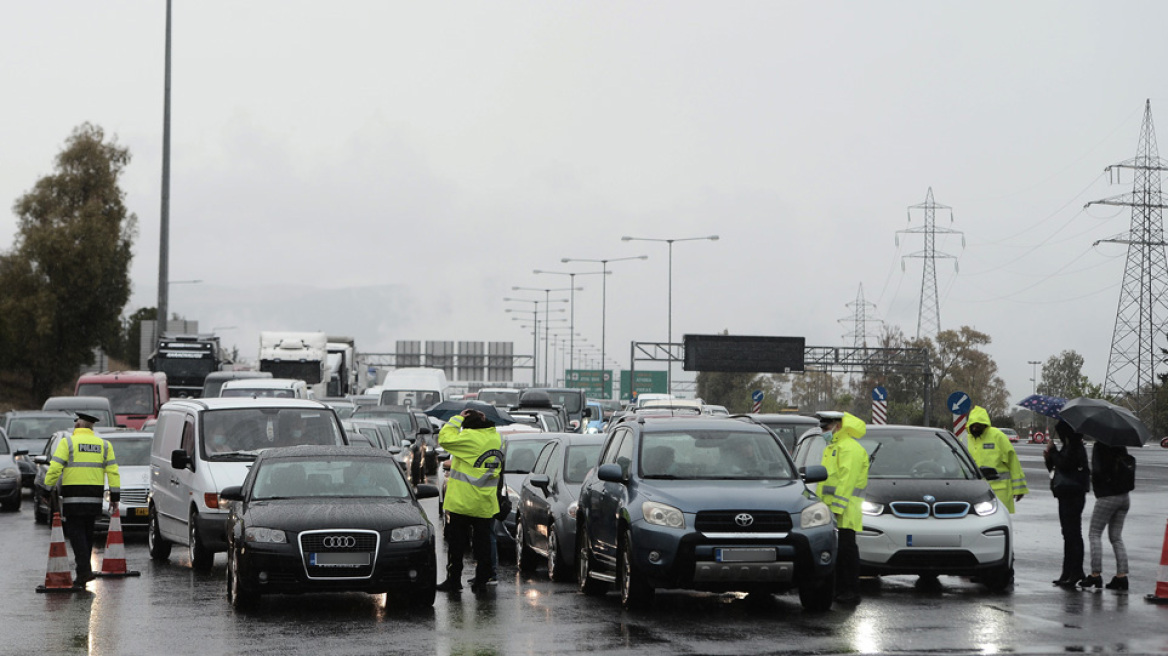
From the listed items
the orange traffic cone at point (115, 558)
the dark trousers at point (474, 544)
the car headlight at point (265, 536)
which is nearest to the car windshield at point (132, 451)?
the orange traffic cone at point (115, 558)

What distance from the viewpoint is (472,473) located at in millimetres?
16062

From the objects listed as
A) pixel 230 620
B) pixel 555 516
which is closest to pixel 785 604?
pixel 555 516

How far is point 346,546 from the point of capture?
1382 centimetres

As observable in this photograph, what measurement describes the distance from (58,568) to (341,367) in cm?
4453

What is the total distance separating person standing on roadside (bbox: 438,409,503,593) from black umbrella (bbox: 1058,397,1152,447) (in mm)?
5393

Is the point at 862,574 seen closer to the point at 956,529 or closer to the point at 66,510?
the point at 956,529

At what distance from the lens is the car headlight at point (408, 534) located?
551 inches

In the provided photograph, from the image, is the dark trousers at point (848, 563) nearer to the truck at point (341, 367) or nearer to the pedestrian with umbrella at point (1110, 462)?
the pedestrian with umbrella at point (1110, 462)

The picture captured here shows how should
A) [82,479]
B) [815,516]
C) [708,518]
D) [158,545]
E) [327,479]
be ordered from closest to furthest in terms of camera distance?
[708,518], [815,516], [327,479], [82,479], [158,545]

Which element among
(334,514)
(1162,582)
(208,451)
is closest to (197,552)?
(208,451)

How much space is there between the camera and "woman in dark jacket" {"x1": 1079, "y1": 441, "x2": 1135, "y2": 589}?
15.5m

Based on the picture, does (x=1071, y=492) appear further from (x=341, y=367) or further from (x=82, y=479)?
(x=341, y=367)

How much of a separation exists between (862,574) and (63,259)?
6838 centimetres

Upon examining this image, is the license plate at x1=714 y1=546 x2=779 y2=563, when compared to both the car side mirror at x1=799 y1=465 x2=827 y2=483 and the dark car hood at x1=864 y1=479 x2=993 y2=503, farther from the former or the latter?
the dark car hood at x1=864 y1=479 x2=993 y2=503
